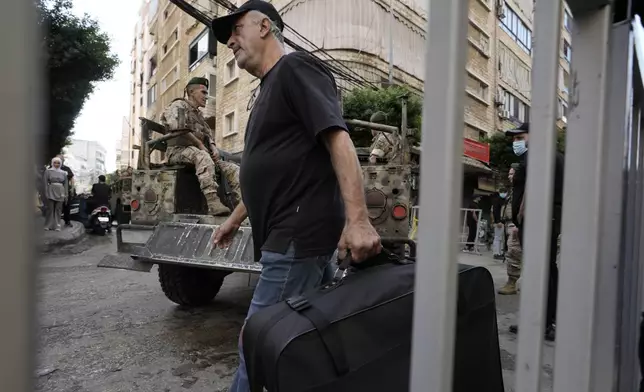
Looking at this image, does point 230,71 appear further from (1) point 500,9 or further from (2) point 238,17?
(2) point 238,17

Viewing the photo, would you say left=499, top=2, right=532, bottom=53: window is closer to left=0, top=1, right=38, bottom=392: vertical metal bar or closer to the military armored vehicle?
→ the military armored vehicle

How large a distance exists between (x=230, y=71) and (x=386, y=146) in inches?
602

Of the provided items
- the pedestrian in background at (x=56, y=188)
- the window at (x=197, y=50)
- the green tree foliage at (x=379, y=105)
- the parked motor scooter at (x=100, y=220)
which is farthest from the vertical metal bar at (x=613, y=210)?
the window at (x=197, y=50)

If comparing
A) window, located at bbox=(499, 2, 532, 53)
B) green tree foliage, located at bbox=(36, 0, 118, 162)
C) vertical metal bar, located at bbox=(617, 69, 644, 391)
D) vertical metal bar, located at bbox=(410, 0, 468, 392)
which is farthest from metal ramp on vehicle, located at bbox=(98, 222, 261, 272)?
window, located at bbox=(499, 2, 532, 53)

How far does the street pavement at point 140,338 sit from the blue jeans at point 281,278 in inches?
28.9

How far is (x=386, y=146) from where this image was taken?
4.37 m

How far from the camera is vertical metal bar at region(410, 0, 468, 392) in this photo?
28.0 inches

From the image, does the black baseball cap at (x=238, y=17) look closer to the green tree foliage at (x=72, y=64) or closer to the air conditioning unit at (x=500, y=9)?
the green tree foliage at (x=72, y=64)

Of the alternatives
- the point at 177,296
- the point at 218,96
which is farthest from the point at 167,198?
the point at 218,96

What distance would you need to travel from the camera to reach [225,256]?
10.8 ft

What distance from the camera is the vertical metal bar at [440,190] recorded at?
711 millimetres

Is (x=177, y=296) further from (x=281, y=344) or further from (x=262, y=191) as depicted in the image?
(x=281, y=344)

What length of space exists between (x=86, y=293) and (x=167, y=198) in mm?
1863

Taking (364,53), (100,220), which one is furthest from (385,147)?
(364,53)
